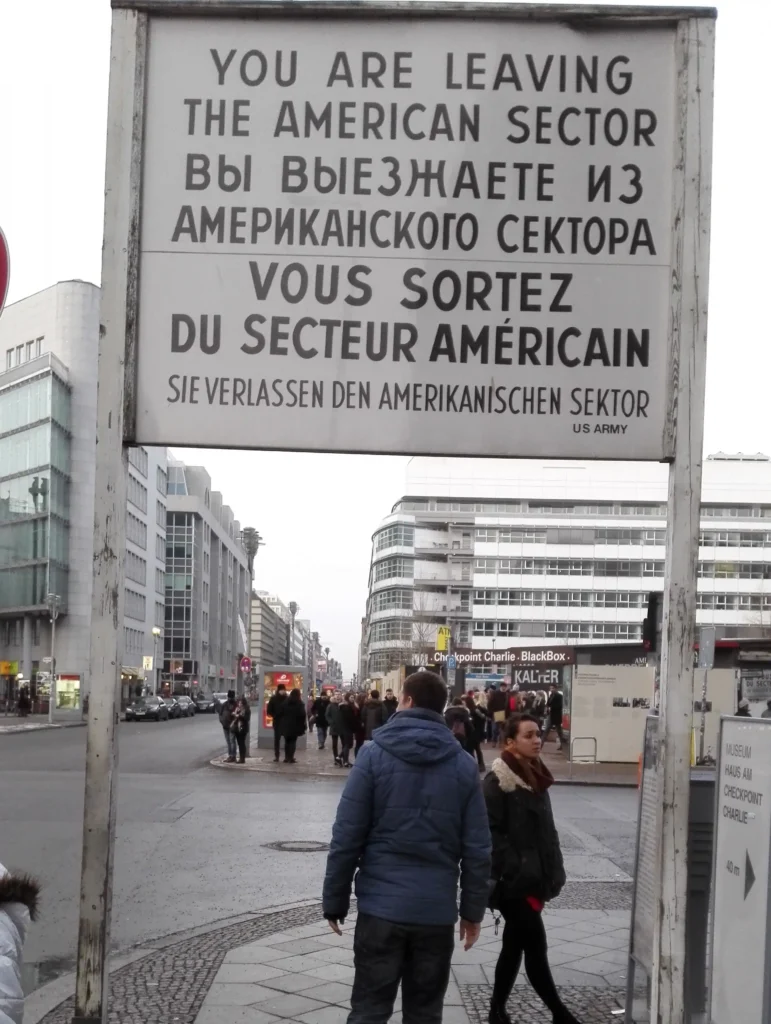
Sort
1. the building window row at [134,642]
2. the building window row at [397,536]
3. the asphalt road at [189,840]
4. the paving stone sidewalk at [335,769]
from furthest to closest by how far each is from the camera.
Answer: the building window row at [397,536] → the building window row at [134,642] → the paving stone sidewalk at [335,769] → the asphalt road at [189,840]

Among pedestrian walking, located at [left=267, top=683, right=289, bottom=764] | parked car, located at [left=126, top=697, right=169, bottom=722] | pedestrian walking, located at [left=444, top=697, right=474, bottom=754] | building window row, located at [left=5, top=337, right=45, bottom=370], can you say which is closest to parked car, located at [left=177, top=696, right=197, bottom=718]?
parked car, located at [left=126, top=697, right=169, bottom=722]

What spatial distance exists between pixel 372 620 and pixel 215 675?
96.5ft

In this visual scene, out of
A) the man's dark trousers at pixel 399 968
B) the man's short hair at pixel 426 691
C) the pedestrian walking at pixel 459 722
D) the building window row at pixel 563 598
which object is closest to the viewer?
the man's dark trousers at pixel 399 968

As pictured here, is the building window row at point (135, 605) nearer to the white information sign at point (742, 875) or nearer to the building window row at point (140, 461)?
the building window row at point (140, 461)

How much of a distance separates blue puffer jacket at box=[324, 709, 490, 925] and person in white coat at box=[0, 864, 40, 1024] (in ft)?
4.38

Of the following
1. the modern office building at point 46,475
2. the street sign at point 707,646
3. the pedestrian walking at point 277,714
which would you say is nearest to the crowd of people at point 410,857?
the street sign at point 707,646

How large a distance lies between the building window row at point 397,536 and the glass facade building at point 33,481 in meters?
44.0

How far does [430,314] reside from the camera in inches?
204

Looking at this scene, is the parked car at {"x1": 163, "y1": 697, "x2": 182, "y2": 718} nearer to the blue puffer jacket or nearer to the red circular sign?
the blue puffer jacket

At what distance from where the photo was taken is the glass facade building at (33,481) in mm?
81938

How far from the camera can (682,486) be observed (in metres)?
5.07

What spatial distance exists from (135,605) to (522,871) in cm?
10379

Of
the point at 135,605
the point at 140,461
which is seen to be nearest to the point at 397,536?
the point at 135,605

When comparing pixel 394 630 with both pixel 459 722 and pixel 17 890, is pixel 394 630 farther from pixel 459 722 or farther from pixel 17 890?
pixel 17 890
